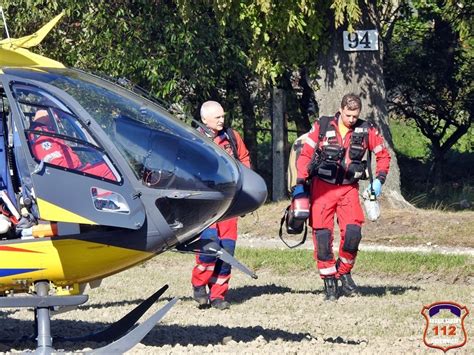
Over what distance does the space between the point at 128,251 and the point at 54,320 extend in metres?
2.94

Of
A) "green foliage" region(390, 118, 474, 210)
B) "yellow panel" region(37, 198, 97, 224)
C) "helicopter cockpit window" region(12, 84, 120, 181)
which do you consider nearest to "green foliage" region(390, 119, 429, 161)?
"green foliage" region(390, 118, 474, 210)

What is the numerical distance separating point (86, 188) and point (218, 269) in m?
4.24

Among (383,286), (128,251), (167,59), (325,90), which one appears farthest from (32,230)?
(167,59)

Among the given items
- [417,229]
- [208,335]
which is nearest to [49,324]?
[208,335]

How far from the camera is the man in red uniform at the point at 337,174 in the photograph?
12.4 metres

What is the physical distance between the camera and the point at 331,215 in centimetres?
1269

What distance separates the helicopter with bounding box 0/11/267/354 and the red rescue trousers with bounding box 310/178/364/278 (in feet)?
10.3

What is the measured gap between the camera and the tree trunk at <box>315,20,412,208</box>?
19172 millimetres

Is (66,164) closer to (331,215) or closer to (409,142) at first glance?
(331,215)

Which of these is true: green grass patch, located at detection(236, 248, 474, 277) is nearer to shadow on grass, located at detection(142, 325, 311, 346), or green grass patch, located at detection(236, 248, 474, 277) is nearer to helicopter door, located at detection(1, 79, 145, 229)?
shadow on grass, located at detection(142, 325, 311, 346)

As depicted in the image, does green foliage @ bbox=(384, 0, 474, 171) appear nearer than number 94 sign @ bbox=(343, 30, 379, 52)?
No

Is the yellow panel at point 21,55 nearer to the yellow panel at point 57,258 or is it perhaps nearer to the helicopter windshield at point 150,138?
the helicopter windshield at point 150,138

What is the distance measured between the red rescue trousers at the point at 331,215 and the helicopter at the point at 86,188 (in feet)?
10.3

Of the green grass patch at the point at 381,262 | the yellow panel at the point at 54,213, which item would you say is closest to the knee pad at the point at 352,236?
the green grass patch at the point at 381,262
